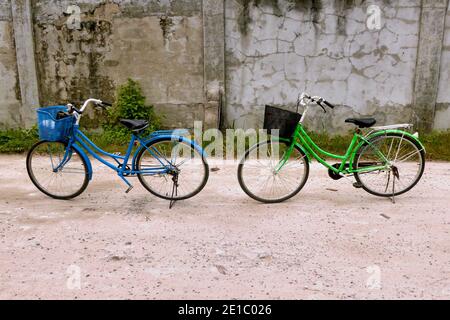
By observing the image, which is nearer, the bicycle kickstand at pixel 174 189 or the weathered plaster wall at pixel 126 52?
the bicycle kickstand at pixel 174 189

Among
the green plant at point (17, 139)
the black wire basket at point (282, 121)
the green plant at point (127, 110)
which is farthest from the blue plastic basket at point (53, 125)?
the green plant at point (17, 139)

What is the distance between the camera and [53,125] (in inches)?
181

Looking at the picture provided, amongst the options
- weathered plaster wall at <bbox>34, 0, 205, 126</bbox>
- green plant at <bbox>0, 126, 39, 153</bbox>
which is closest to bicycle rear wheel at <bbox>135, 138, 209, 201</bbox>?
weathered plaster wall at <bbox>34, 0, 205, 126</bbox>

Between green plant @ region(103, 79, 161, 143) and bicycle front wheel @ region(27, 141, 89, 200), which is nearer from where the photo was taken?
bicycle front wheel @ region(27, 141, 89, 200)

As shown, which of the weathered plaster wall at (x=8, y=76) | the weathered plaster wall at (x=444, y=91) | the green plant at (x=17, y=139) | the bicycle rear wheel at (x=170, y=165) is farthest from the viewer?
the weathered plaster wall at (x=8, y=76)

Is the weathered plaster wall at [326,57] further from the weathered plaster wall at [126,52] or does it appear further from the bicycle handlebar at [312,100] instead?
the bicycle handlebar at [312,100]

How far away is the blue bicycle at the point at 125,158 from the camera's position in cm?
465

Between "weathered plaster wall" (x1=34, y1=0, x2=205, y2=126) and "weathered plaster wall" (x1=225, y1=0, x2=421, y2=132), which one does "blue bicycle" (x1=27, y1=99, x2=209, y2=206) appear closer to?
"weathered plaster wall" (x1=34, y1=0, x2=205, y2=126)

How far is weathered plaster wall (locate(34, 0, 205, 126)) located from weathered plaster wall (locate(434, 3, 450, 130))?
158 inches

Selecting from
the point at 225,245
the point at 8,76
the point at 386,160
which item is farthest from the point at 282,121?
the point at 8,76

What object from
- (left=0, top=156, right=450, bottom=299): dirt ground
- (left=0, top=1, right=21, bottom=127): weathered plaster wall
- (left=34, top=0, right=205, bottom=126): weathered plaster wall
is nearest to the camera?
(left=0, top=156, right=450, bottom=299): dirt ground

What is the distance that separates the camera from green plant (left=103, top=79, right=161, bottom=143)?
7441 millimetres

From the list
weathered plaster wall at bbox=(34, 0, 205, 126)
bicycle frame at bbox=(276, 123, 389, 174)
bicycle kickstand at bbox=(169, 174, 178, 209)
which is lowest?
bicycle kickstand at bbox=(169, 174, 178, 209)
